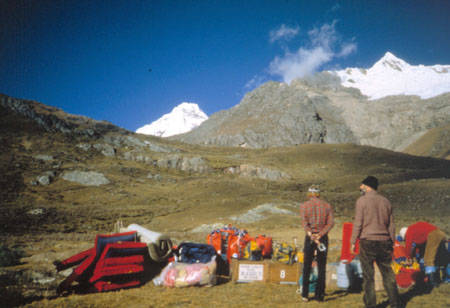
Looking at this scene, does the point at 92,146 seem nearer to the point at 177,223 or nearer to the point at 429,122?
the point at 177,223

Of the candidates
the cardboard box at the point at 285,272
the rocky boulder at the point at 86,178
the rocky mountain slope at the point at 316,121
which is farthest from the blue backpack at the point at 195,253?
the rocky mountain slope at the point at 316,121

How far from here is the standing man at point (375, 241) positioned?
488cm

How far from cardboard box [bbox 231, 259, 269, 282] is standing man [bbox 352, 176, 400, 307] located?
2.81m

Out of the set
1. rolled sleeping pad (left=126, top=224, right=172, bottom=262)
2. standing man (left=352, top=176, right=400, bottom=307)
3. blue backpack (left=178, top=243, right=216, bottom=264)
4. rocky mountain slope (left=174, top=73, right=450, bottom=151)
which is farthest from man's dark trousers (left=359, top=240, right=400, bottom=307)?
rocky mountain slope (left=174, top=73, right=450, bottom=151)

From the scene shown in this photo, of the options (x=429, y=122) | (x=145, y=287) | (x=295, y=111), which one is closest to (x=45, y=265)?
(x=145, y=287)

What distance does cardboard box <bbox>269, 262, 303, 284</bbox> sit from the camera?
7.12 m

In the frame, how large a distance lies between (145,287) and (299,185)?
51899 millimetres

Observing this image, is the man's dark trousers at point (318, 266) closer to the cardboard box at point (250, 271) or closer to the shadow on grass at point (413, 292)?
the shadow on grass at point (413, 292)

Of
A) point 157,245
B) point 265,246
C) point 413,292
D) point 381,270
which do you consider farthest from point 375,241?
point 157,245

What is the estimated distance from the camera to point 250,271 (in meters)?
7.41

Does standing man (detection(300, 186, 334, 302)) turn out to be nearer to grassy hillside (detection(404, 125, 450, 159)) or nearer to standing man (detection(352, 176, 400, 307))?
standing man (detection(352, 176, 400, 307))

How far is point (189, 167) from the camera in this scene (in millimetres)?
71312

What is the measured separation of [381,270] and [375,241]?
0.55 metres

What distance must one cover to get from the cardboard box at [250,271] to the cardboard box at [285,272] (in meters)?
0.16
